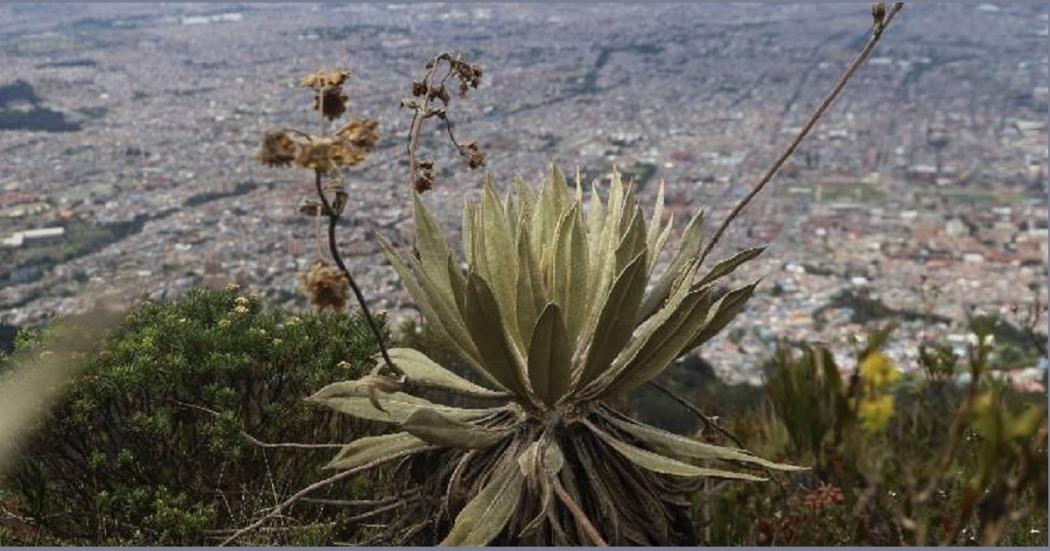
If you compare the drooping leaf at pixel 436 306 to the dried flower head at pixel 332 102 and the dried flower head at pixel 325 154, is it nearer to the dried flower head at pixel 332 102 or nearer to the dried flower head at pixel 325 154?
the dried flower head at pixel 332 102

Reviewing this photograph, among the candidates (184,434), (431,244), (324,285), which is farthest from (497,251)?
(184,434)

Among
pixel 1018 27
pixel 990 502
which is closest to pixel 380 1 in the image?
pixel 1018 27

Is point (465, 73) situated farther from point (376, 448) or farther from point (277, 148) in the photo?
point (277, 148)

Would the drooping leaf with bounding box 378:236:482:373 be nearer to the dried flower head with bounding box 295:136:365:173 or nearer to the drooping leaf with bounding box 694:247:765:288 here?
the drooping leaf with bounding box 694:247:765:288

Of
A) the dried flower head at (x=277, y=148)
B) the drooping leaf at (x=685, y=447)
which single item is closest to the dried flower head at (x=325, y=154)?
the dried flower head at (x=277, y=148)

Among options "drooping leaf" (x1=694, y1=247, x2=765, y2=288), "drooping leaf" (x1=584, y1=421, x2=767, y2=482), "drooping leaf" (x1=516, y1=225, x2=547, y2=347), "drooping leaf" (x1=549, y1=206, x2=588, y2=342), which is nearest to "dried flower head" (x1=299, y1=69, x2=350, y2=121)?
"drooping leaf" (x1=516, y1=225, x2=547, y2=347)
